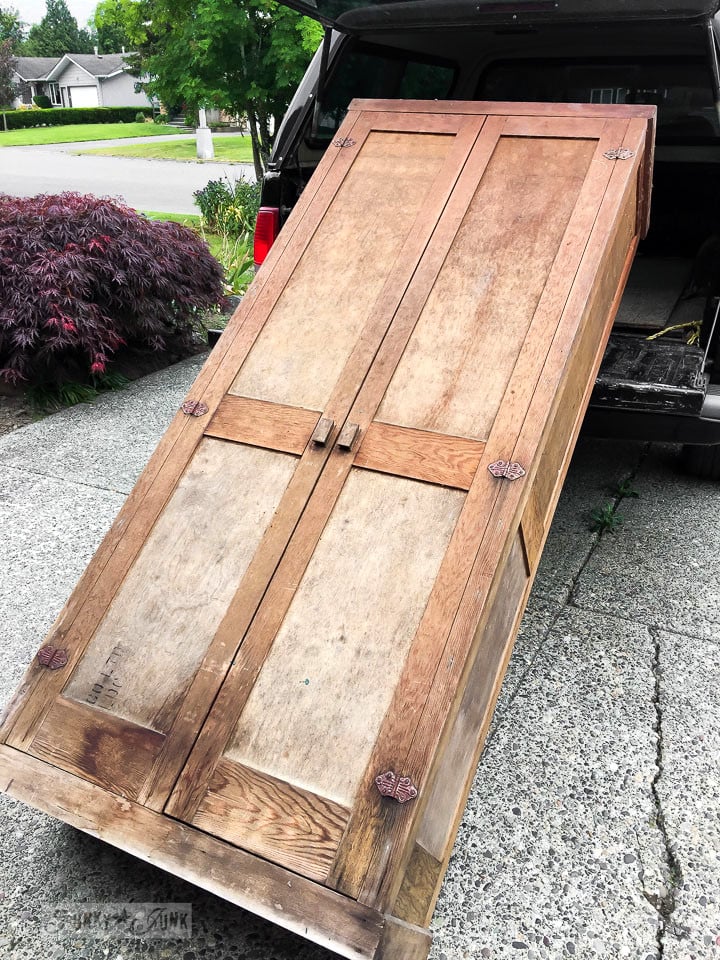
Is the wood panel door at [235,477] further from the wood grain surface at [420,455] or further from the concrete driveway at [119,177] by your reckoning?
the concrete driveway at [119,177]

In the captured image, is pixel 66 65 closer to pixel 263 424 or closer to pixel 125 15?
pixel 125 15

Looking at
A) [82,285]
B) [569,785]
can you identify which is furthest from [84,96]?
[569,785]

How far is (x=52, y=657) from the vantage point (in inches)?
86.2

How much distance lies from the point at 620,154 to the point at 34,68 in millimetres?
94648

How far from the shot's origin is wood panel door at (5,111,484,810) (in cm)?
207

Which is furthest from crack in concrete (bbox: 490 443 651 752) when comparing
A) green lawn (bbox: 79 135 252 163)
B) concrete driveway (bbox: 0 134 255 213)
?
green lawn (bbox: 79 135 252 163)

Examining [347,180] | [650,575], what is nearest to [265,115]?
[347,180]

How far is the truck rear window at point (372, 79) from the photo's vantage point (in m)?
3.74

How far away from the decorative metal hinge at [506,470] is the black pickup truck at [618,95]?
117 cm

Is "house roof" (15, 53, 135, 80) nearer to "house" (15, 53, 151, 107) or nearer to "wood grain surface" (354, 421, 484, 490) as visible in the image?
"house" (15, 53, 151, 107)

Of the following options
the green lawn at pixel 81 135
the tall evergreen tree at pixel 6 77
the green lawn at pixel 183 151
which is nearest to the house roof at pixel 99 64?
the tall evergreen tree at pixel 6 77

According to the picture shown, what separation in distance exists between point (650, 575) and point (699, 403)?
731mm

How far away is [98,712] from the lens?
2086 mm

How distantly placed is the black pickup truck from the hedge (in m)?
51.6
